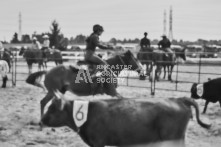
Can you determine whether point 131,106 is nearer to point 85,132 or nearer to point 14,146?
point 85,132

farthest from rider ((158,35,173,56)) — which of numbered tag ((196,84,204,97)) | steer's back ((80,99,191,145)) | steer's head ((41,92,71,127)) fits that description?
steer's head ((41,92,71,127))

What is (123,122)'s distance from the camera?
12.6 ft

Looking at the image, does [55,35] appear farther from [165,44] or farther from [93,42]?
[93,42]

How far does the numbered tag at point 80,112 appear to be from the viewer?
376cm

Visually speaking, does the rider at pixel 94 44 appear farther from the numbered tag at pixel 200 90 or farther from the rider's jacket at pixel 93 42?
the numbered tag at pixel 200 90

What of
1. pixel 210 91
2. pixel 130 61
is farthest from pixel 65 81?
pixel 210 91

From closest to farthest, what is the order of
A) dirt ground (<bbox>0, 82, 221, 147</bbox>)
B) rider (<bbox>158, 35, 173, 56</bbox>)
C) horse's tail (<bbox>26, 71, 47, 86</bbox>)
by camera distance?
dirt ground (<bbox>0, 82, 221, 147</bbox>)
horse's tail (<bbox>26, 71, 47, 86</bbox>)
rider (<bbox>158, 35, 173, 56</bbox>)

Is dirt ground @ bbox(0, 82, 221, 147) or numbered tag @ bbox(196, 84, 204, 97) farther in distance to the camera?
numbered tag @ bbox(196, 84, 204, 97)

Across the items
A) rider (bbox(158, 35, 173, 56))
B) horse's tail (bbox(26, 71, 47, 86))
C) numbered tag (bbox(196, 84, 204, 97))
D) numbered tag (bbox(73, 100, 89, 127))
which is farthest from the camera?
rider (bbox(158, 35, 173, 56))

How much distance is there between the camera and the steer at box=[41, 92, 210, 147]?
3.77 meters

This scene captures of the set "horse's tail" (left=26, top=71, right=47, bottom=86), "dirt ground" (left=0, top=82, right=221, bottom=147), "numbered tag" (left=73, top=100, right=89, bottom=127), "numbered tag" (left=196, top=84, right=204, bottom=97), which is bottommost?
"dirt ground" (left=0, top=82, right=221, bottom=147)

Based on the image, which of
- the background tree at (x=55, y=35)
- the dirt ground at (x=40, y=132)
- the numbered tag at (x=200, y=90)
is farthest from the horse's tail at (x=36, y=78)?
the background tree at (x=55, y=35)

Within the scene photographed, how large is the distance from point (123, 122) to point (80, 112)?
0.48 m

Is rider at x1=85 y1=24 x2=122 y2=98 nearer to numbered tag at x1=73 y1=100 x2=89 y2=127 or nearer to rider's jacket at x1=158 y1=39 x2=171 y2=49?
numbered tag at x1=73 y1=100 x2=89 y2=127
